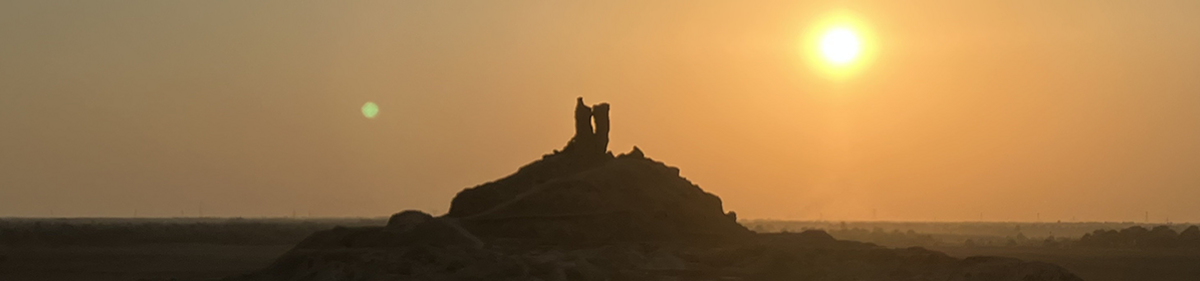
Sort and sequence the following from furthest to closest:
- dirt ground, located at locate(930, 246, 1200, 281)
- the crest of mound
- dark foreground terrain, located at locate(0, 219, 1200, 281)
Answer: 1. dirt ground, located at locate(930, 246, 1200, 281)
2. dark foreground terrain, located at locate(0, 219, 1200, 281)
3. the crest of mound

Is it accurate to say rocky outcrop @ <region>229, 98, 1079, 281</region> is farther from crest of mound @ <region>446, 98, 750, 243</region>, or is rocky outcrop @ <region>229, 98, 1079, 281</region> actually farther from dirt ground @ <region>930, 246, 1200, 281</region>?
dirt ground @ <region>930, 246, 1200, 281</region>

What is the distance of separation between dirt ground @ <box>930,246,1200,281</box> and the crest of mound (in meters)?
27.9

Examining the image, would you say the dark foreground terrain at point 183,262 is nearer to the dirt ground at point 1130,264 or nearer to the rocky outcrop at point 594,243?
the dirt ground at point 1130,264

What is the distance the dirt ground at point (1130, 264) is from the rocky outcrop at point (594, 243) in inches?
912

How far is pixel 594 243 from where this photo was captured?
7894 cm

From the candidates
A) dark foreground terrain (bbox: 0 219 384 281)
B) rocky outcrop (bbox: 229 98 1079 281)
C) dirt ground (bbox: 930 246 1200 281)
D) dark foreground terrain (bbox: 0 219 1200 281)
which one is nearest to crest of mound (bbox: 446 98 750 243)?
rocky outcrop (bbox: 229 98 1079 281)

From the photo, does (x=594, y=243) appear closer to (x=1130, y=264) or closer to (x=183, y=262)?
(x=183, y=262)

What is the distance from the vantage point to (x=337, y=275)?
6184 cm

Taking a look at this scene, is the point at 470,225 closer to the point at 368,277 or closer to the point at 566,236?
the point at 566,236

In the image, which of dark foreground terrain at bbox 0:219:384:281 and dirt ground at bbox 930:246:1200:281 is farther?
dirt ground at bbox 930:246:1200:281

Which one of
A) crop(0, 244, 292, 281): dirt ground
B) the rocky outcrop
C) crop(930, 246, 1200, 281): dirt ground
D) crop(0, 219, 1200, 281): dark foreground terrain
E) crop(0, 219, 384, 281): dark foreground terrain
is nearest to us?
the rocky outcrop

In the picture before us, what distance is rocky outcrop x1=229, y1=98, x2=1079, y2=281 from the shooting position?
6450cm

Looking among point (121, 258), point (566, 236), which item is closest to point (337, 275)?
point (566, 236)

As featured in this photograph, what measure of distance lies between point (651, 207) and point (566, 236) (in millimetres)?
7874
